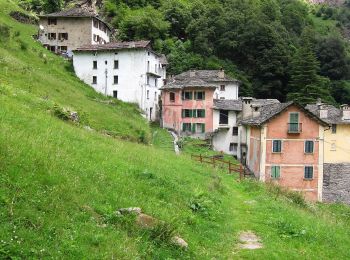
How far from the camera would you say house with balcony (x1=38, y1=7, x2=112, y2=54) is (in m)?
73.4

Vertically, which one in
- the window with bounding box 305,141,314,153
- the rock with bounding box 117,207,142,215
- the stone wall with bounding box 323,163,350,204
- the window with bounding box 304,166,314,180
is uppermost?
the window with bounding box 305,141,314,153

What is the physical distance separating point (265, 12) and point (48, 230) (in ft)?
400

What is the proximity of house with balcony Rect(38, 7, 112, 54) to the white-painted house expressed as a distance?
9993mm

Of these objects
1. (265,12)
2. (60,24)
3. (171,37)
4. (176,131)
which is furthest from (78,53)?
(265,12)

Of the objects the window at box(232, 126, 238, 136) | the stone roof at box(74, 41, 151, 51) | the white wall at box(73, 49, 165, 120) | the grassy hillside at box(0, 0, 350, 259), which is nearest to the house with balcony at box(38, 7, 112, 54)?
the white wall at box(73, 49, 165, 120)

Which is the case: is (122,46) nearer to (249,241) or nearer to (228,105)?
(228,105)

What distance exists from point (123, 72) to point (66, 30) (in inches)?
716

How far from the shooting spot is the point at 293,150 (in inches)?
1833

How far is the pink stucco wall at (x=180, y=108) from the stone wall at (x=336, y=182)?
16.3 m

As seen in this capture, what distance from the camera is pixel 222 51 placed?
106 meters

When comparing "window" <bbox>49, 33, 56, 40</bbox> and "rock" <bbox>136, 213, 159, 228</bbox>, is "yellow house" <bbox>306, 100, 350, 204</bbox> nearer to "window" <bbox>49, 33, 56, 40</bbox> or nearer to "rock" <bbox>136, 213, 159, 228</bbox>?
"window" <bbox>49, 33, 56, 40</bbox>

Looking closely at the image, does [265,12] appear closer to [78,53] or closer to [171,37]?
[171,37]

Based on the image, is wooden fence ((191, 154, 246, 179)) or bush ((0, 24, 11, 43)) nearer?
wooden fence ((191, 154, 246, 179))

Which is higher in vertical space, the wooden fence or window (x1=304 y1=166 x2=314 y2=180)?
the wooden fence
